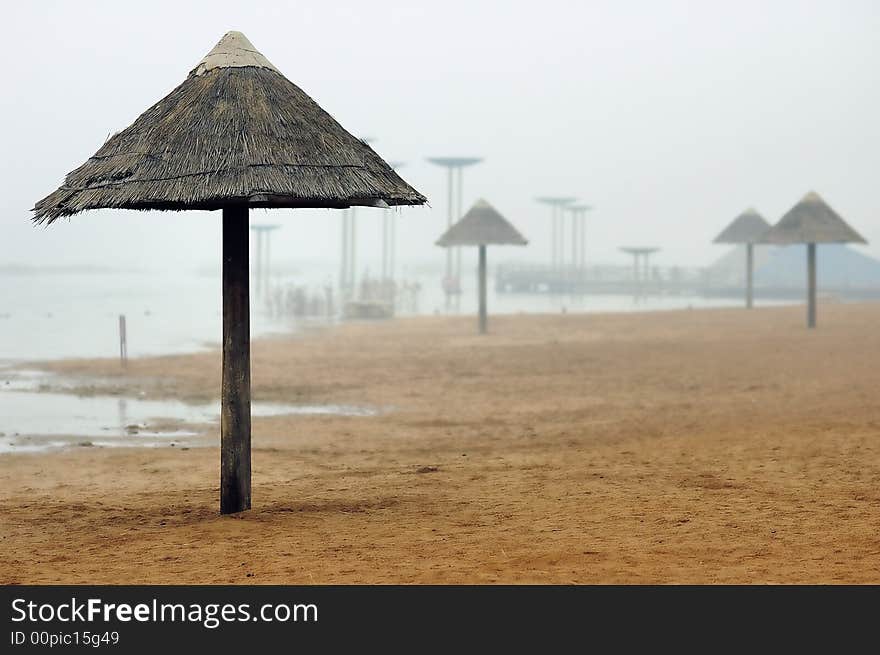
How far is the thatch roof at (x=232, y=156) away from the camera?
8305 mm

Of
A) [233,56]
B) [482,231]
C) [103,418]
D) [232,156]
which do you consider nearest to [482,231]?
[482,231]

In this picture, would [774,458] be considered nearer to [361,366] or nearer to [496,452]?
[496,452]

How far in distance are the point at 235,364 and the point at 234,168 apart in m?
1.49

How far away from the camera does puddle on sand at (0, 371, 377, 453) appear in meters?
14.3

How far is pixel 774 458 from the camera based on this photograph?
11164 mm

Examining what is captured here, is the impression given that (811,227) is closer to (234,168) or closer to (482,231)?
(482,231)

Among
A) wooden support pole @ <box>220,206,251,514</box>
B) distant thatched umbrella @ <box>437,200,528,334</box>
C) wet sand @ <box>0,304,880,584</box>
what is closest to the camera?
wet sand @ <box>0,304,880,584</box>

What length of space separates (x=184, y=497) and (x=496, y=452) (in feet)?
12.9

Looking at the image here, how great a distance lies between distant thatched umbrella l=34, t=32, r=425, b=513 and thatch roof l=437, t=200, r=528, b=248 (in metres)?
23.9

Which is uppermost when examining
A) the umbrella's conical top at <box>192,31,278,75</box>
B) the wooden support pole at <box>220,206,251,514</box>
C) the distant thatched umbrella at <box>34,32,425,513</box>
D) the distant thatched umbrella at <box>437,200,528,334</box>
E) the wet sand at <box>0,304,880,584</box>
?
the distant thatched umbrella at <box>437,200,528,334</box>

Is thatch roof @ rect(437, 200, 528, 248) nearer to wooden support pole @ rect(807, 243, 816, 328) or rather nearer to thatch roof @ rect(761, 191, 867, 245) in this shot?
thatch roof @ rect(761, 191, 867, 245)

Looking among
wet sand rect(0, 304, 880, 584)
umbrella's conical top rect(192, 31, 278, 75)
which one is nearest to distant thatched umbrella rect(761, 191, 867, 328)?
wet sand rect(0, 304, 880, 584)

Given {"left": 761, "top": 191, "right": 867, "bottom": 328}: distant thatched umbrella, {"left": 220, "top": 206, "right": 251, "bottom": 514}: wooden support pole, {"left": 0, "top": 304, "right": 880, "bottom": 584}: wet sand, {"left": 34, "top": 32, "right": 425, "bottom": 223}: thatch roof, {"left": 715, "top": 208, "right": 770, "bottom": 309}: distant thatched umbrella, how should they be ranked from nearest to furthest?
1. {"left": 0, "top": 304, "right": 880, "bottom": 584}: wet sand
2. {"left": 34, "top": 32, "right": 425, "bottom": 223}: thatch roof
3. {"left": 220, "top": 206, "right": 251, "bottom": 514}: wooden support pole
4. {"left": 761, "top": 191, "right": 867, "bottom": 328}: distant thatched umbrella
5. {"left": 715, "top": 208, "right": 770, "bottom": 309}: distant thatched umbrella
